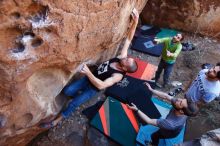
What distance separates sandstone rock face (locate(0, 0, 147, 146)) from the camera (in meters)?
3.14

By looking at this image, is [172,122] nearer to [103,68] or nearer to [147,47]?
[103,68]

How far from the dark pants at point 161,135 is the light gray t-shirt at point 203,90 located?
53 cm

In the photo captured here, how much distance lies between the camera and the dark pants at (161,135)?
421cm

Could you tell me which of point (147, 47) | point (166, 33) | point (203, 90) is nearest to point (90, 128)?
point (203, 90)

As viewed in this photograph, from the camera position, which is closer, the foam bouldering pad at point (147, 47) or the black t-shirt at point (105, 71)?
the black t-shirt at point (105, 71)

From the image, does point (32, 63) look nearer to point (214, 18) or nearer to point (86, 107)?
point (86, 107)

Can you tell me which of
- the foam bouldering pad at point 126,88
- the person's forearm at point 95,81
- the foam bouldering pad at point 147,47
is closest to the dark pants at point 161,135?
the foam bouldering pad at point 126,88

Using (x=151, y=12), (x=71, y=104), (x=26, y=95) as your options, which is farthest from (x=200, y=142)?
(x=151, y=12)

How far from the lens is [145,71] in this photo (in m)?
5.81

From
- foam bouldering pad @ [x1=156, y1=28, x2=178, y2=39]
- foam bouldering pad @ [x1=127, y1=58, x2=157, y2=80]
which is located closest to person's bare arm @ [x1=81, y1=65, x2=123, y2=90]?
foam bouldering pad @ [x1=127, y1=58, x2=157, y2=80]

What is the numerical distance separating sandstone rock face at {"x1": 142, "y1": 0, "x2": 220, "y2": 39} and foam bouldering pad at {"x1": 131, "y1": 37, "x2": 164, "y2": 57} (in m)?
0.63

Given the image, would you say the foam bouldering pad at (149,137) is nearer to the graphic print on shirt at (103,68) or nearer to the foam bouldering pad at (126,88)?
the foam bouldering pad at (126,88)

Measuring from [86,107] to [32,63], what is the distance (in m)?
1.91

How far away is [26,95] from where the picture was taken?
145 inches
